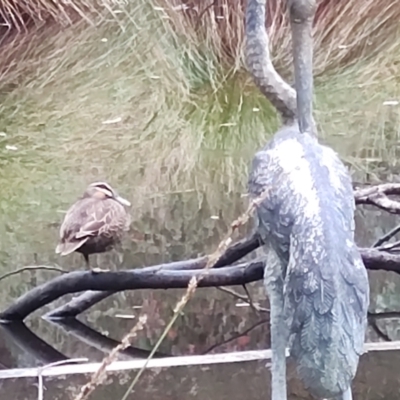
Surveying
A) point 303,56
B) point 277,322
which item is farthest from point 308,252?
point 303,56

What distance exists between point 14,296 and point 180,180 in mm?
274

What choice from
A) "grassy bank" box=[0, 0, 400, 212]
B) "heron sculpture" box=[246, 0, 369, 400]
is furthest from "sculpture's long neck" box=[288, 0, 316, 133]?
"grassy bank" box=[0, 0, 400, 212]

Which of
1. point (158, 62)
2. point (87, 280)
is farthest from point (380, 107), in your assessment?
point (87, 280)

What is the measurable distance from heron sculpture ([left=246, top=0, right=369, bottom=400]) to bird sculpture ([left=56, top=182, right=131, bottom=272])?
0.25 meters

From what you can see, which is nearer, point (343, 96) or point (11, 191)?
point (11, 191)

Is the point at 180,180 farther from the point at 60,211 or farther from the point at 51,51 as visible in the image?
the point at 51,51

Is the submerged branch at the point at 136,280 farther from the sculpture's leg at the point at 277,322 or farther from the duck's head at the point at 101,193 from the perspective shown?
the sculpture's leg at the point at 277,322

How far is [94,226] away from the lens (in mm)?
891

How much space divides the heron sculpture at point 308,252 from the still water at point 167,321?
0.26 meters

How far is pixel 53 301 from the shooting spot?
3.48ft

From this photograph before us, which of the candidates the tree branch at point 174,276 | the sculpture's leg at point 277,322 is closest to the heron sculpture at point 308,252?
the sculpture's leg at point 277,322

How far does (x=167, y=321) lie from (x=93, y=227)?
0.20 metres

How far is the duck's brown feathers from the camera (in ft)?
2.92

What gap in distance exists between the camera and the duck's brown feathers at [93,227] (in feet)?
2.92
